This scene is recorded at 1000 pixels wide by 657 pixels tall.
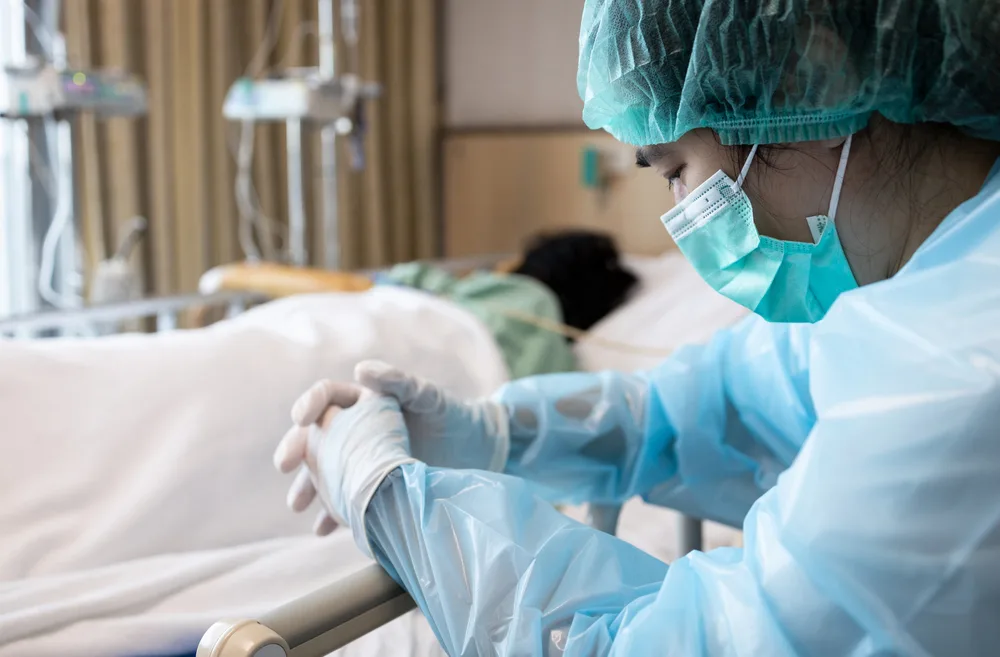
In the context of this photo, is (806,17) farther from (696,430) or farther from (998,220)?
(696,430)

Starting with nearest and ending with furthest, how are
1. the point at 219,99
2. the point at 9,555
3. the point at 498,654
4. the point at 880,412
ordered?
the point at 880,412
the point at 498,654
the point at 9,555
the point at 219,99

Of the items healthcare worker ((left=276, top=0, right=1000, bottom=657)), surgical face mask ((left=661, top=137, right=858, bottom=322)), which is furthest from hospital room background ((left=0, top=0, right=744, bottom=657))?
surgical face mask ((left=661, top=137, right=858, bottom=322))

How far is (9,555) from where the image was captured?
1081mm

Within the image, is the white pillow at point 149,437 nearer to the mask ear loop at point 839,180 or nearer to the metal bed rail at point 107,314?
the metal bed rail at point 107,314

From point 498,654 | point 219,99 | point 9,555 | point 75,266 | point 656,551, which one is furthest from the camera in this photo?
point 219,99

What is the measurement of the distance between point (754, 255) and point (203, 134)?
259 centimetres

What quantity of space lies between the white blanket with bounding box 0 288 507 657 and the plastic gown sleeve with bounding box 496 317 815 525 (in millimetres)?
291

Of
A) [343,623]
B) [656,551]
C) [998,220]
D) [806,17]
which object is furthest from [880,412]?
[656,551]

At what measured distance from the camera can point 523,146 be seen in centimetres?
362

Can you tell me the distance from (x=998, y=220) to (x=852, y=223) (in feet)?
0.41

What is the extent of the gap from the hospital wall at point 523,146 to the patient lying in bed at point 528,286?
0.65 meters

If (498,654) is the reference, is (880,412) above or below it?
above

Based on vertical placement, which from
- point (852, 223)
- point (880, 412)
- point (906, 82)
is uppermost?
point (906, 82)

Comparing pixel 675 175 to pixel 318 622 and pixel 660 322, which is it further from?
pixel 660 322
